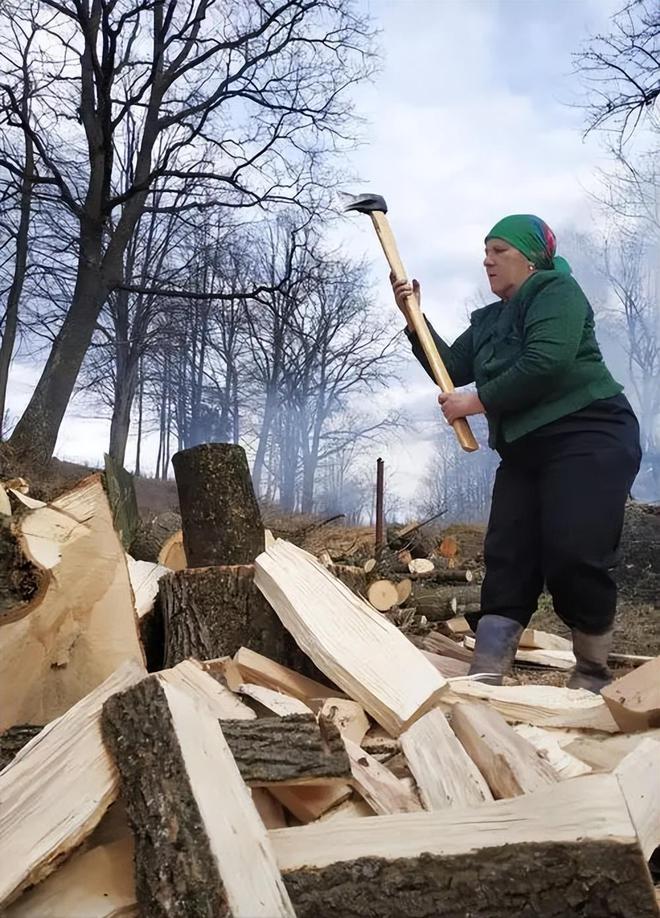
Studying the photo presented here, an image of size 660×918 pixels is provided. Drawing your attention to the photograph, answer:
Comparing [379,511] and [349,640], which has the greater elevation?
[379,511]

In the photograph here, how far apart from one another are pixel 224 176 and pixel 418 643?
32.6 feet

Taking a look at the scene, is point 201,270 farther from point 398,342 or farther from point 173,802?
point 173,802

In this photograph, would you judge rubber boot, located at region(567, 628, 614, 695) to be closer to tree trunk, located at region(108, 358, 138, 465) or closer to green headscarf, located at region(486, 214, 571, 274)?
green headscarf, located at region(486, 214, 571, 274)

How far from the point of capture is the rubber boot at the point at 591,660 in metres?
2.69

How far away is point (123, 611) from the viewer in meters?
2.40

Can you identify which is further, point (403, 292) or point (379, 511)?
point (379, 511)

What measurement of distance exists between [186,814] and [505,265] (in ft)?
7.12

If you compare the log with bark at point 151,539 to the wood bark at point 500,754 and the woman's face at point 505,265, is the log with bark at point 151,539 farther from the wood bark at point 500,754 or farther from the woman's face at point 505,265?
the wood bark at point 500,754

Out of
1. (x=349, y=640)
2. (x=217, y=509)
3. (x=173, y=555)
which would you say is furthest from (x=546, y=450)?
(x=173, y=555)

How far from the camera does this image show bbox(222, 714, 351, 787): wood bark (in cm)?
151

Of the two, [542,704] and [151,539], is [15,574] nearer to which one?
[542,704]

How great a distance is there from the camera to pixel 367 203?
124 inches

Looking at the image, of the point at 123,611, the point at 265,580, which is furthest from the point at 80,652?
the point at 265,580

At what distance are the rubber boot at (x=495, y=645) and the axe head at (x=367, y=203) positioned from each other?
1649 mm
